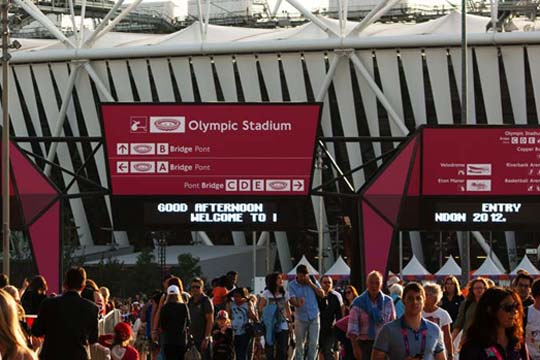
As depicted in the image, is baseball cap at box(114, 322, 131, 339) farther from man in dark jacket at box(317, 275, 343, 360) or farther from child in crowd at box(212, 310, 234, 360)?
man in dark jacket at box(317, 275, 343, 360)

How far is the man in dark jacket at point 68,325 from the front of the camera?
12633mm

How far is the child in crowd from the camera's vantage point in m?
20.8

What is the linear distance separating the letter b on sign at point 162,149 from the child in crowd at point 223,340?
8.49 metres

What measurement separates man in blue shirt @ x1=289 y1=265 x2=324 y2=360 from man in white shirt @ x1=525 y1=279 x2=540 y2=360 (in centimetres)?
697

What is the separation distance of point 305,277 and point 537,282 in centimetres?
705

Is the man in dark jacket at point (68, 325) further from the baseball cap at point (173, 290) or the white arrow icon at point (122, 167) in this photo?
the white arrow icon at point (122, 167)

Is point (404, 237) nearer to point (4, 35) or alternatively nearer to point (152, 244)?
point (152, 244)

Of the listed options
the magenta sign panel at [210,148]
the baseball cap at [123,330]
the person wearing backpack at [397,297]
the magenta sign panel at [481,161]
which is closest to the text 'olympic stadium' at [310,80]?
the magenta sign panel at [210,148]

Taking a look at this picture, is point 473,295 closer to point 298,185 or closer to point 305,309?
point 305,309

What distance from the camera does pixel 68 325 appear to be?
1266cm

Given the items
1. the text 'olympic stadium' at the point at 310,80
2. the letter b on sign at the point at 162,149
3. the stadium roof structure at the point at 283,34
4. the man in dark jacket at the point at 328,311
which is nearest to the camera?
the man in dark jacket at the point at 328,311

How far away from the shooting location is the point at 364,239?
96.4 ft

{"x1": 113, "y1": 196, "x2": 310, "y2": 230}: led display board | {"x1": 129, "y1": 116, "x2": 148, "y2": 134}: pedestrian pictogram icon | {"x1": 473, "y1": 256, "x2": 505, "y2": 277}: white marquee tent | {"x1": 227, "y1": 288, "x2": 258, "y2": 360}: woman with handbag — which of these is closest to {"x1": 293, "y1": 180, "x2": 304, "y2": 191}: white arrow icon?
{"x1": 113, "y1": 196, "x2": 310, "y2": 230}: led display board

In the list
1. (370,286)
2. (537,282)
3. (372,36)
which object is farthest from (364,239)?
(372,36)
